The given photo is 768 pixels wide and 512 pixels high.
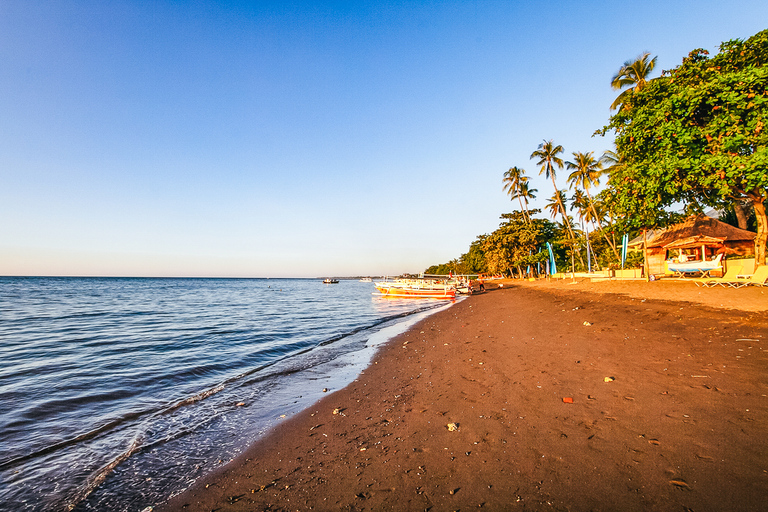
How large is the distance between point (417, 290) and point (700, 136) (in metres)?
31.3

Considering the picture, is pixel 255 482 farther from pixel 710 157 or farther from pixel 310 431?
pixel 710 157

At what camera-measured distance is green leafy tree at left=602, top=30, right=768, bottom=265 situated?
13.1 metres

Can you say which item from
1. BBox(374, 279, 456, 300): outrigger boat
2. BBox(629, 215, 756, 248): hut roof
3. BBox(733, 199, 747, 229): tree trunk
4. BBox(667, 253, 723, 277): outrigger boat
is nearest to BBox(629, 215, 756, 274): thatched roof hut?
BBox(629, 215, 756, 248): hut roof

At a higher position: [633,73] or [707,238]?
[633,73]

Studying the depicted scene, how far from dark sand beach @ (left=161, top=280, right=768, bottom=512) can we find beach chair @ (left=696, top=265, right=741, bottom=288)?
33.3ft

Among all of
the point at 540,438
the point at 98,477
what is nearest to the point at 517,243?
the point at 540,438

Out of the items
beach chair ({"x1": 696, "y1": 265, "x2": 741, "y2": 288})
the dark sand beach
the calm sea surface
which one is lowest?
the calm sea surface

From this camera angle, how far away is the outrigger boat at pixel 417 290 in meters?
40.4

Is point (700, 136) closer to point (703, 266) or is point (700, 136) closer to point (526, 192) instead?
point (703, 266)

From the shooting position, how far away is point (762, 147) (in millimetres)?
12531

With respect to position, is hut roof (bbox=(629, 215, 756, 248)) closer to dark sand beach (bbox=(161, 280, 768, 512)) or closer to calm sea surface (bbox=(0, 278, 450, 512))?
dark sand beach (bbox=(161, 280, 768, 512))

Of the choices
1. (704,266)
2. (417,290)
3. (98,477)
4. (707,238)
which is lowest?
(98,477)

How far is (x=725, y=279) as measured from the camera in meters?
16.5

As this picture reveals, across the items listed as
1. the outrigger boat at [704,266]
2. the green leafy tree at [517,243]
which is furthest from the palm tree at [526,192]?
the outrigger boat at [704,266]
